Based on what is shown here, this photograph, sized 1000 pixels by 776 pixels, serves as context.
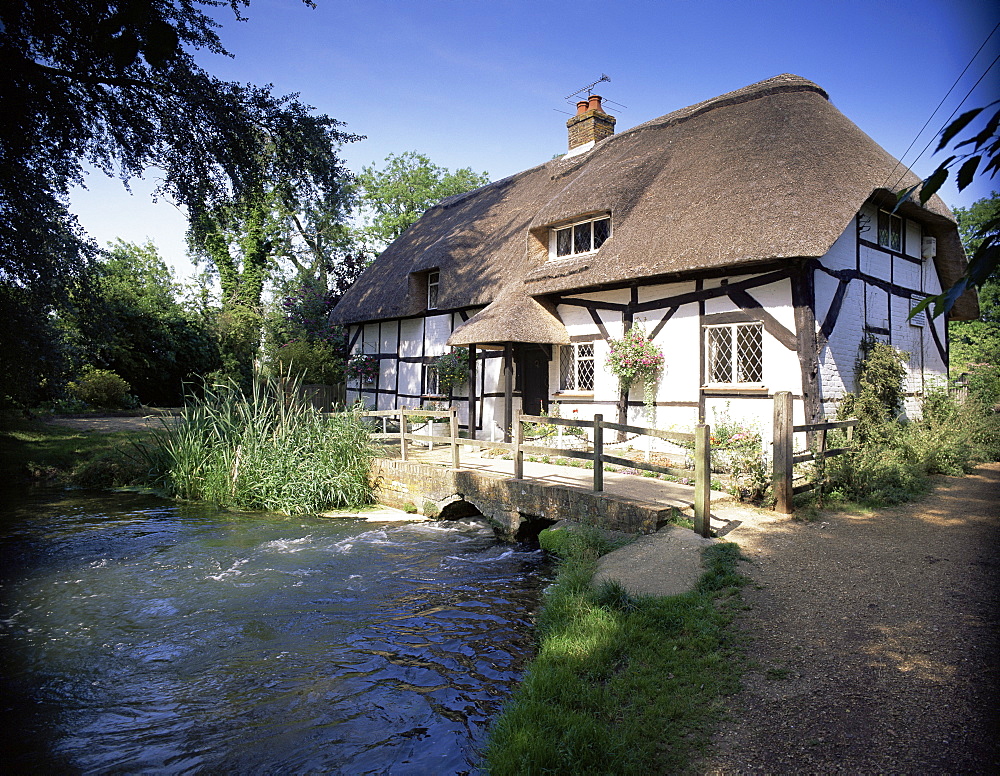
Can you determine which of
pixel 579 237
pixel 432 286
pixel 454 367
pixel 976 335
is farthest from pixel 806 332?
pixel 976 335

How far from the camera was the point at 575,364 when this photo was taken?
477 inches

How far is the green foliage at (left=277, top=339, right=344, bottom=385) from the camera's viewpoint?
16766mm

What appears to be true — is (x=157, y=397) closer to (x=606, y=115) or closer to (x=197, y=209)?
(x=197, y=209)

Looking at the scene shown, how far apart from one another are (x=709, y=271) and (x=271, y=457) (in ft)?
25.3

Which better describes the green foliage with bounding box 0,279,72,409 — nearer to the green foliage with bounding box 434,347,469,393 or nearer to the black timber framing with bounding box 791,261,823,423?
the green foliage with bounding box 434,347,469,393

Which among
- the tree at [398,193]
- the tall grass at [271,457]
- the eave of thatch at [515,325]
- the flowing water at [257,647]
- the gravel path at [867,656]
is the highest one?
the tree at [398,193]

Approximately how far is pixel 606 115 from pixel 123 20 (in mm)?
15475

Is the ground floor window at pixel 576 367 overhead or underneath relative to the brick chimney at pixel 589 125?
underneath

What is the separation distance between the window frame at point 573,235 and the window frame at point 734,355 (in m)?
2.73

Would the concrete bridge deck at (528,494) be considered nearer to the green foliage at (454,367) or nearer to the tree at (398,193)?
the green foliage at (454,367)

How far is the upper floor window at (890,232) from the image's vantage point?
11203 mm

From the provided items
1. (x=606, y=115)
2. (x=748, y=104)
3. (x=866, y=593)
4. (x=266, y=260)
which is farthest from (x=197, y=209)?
(x=266, y=260)

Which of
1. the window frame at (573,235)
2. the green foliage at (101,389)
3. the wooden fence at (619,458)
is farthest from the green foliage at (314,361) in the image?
the window frame at (573,235)

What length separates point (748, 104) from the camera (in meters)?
12.0
